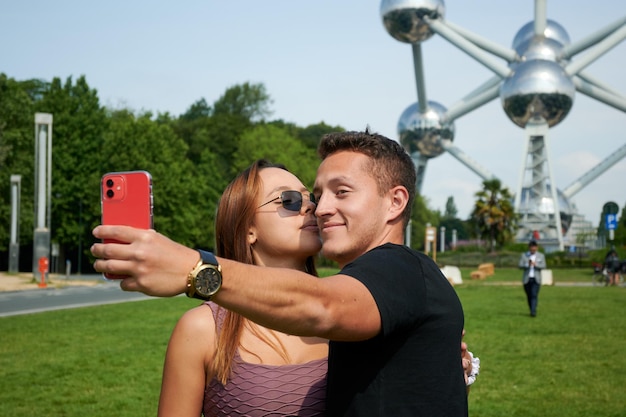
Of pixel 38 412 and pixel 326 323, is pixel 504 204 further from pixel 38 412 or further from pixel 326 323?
pixel 326 323

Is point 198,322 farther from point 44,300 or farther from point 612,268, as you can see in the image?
point 612,268

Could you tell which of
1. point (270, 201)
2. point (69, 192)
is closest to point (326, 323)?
point (270, 201)

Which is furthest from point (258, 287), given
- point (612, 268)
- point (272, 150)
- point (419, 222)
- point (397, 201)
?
point (419, 222)

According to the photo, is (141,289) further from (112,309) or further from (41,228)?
(41,228)

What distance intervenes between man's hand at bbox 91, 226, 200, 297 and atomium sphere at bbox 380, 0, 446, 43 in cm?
6770

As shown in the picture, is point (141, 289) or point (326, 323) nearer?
point (141, 289)

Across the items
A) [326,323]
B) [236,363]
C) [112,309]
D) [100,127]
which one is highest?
[100,127]

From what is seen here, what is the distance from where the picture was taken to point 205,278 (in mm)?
1777

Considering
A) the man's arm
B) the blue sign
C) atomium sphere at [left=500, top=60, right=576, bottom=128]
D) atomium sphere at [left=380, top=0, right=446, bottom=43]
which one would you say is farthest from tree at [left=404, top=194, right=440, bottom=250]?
the man's arm

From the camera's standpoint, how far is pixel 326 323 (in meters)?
1.93

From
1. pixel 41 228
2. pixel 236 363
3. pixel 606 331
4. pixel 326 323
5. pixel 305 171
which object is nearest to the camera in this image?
pixel 326 323

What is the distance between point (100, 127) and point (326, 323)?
5828 centimetres

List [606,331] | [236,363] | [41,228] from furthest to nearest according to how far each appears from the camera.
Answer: [41,228] < [606,331] < [236,363]

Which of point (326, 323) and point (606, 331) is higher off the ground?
point (326, 323)
